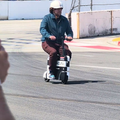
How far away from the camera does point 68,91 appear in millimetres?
7898

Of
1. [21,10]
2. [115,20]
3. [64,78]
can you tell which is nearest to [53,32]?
[64,78]

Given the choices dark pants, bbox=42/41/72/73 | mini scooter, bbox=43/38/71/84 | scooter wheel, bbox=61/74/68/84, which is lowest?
scooter wheel, bbox=61/74/68/84

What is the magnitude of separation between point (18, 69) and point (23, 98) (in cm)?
358

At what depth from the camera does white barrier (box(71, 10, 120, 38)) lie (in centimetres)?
2020

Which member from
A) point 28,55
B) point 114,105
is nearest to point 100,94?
point 114,105

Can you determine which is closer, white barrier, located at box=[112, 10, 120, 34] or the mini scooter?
the mini scooter

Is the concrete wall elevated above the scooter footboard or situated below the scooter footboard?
above

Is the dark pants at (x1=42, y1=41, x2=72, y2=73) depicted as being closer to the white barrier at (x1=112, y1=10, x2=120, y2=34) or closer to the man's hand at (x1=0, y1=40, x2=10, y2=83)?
the man's hand at (x1=0, y1=40, x2=10, y2=83)

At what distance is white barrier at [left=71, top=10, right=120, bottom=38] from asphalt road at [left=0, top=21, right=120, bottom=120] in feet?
24.8

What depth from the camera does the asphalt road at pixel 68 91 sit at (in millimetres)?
6230

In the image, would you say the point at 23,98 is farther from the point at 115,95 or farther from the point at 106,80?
the point at 106,80

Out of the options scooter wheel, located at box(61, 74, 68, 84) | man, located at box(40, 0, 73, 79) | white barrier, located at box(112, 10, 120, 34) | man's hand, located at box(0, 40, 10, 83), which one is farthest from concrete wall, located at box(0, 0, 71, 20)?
man's hand, located at box(0, 40, 10, 83)

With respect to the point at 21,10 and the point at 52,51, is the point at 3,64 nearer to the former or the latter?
the point at 52,51

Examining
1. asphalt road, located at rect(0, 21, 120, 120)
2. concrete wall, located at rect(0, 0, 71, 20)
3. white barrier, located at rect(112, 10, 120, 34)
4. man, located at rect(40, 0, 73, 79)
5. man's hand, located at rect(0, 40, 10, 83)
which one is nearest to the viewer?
man's hand, located at rect(0, 40, 10, 83)
